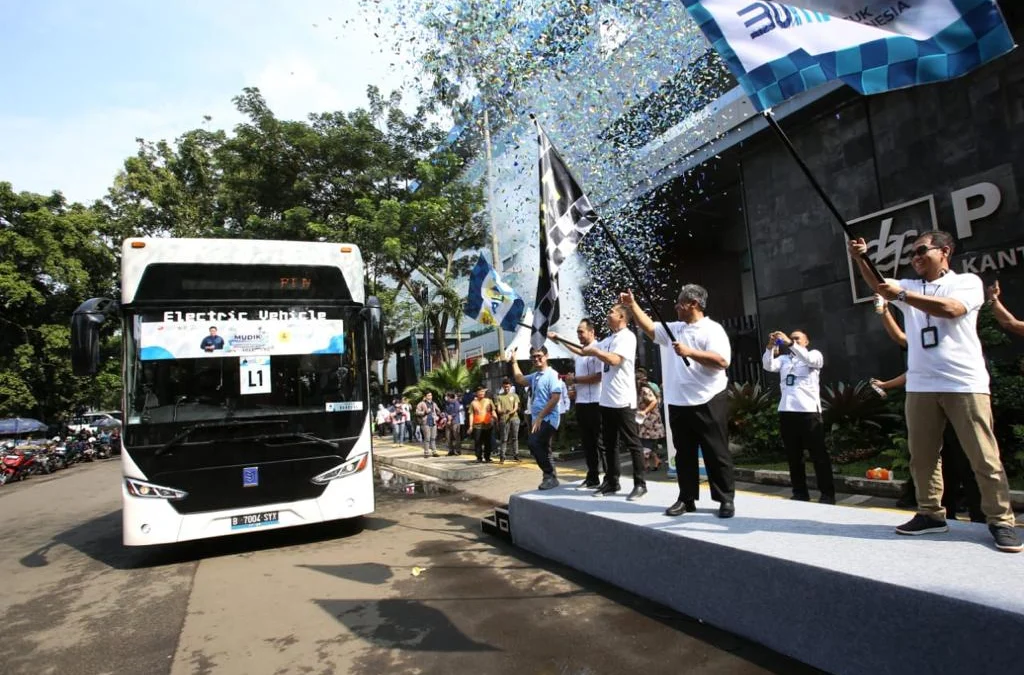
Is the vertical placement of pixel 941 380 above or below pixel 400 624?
above

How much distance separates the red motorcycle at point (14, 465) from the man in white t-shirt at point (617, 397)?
65.3ft

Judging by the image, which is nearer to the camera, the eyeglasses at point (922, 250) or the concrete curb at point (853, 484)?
the eyeglasses at point (922, 250)

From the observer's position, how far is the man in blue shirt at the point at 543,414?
6141 millimetres

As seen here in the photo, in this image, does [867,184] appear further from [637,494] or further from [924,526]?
[924,526]

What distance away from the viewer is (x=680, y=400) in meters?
4.26

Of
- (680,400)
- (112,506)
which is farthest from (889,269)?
(112,506)

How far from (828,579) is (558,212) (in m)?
3.52

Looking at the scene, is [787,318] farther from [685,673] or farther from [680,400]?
[685,673]

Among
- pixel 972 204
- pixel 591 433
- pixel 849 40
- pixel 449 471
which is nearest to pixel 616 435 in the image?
pixel 591 433

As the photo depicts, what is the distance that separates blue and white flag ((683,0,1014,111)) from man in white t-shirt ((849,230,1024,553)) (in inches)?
33.9

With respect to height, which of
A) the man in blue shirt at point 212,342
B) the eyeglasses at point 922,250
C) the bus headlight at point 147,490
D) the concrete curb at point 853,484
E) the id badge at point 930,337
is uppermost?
the man in blue shirt at point 212,342

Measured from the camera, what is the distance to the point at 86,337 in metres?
5.68

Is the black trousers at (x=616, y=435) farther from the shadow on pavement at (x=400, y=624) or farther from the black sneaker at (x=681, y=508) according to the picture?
the shadow on pavement at (x=400, y=624)

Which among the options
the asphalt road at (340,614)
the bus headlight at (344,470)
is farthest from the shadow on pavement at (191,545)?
the bus headlight at (344,470)
